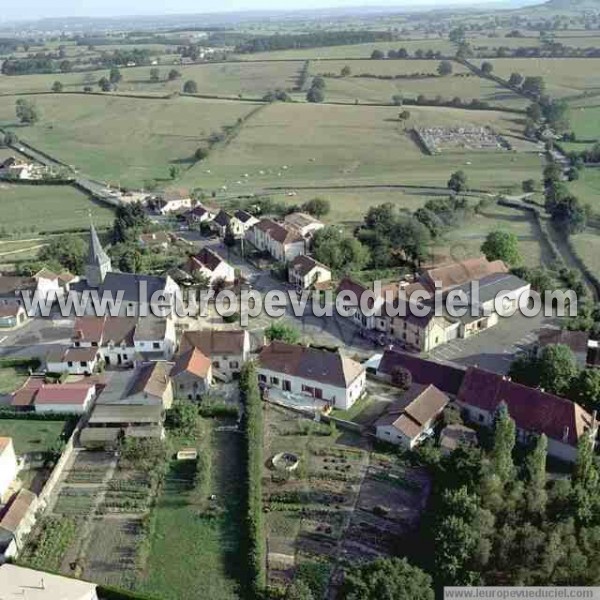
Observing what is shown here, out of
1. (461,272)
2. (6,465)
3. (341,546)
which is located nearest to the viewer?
(341,546)

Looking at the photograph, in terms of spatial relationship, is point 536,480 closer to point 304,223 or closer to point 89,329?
point 89,329

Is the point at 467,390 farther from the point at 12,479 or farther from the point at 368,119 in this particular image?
the point at 368,119

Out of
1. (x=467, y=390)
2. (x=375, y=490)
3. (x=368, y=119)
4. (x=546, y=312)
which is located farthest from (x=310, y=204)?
(x=368, y=119)

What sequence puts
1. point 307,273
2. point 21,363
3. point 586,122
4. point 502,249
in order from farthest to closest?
point 586,122 < point 502,249 < point 307,273 < point 21,363

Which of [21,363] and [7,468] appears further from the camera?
[21,363]

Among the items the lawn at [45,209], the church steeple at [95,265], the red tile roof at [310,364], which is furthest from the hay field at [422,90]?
the red tile roof at [310,364]

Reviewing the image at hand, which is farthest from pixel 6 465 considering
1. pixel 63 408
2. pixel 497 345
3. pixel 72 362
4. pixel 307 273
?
pixel 497 345
